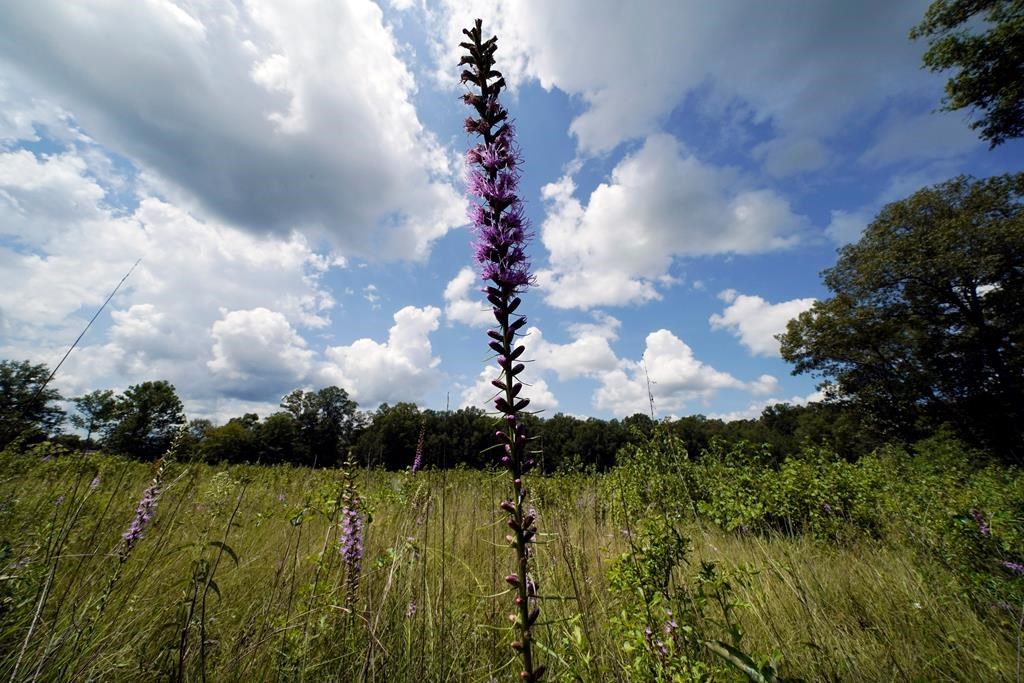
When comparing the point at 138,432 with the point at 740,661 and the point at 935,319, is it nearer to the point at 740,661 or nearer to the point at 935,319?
the point at 740,661

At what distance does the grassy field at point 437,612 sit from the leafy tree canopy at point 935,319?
2258cm

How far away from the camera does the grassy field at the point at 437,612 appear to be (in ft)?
7.54

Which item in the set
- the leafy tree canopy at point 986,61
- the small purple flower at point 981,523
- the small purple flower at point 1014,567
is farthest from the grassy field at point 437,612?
the leafy tree canopy at point 986,61

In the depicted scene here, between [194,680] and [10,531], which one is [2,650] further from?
[10,531]

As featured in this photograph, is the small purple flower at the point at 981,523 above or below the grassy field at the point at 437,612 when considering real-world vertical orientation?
above

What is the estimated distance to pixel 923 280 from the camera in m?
20.4

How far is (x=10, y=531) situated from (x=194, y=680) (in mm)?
3071

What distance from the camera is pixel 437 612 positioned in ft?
11.0

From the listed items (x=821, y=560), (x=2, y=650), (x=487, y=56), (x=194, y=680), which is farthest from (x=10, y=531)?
(x=821, y=560)

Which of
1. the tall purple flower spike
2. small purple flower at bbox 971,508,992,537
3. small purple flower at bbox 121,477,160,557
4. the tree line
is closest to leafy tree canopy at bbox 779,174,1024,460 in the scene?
the tree line

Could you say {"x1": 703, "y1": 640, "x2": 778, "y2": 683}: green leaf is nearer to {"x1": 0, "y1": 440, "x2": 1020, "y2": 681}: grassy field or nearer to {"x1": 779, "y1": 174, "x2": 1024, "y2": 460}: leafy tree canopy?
{"x1": 0, "y1": 440, "x2": 1020, "y2": 681}: grassy field

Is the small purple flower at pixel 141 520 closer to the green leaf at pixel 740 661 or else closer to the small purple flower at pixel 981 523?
the green leaf at pixel 740 661

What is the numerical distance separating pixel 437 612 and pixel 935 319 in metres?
30.0

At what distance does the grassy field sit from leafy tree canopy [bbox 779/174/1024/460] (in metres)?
22.6
